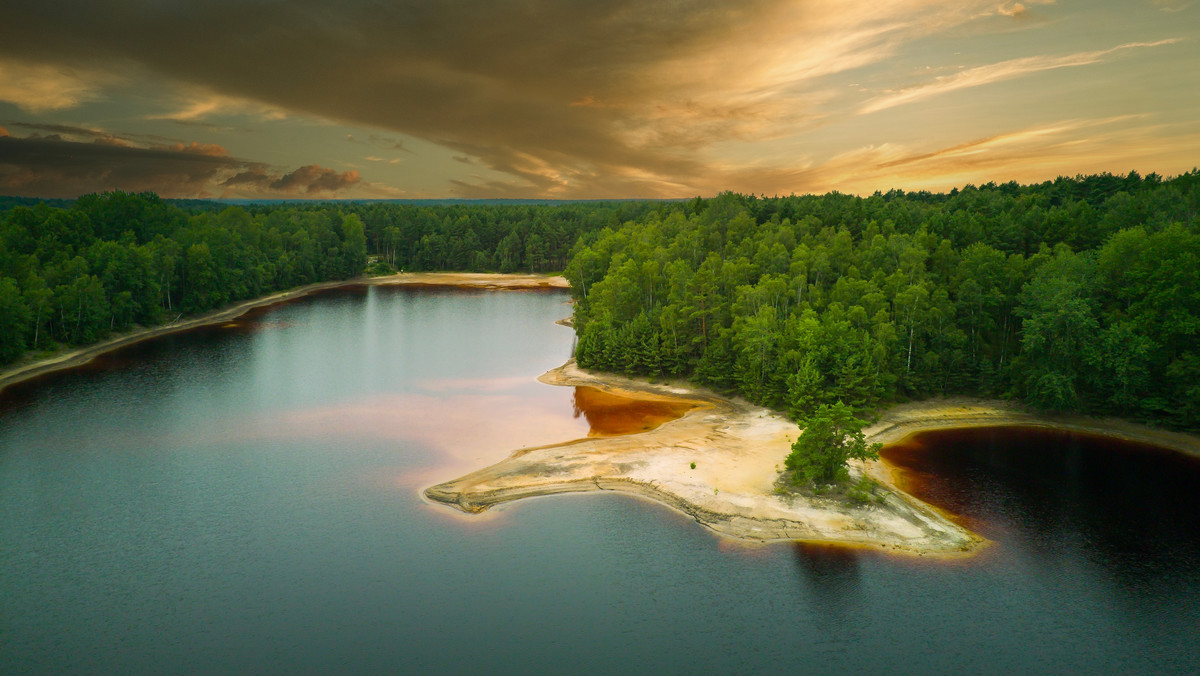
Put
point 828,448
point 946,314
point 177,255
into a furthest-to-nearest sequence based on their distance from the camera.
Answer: point 177,255
point 946,314
point 828,448

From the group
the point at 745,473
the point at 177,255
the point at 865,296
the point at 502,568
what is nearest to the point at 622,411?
the point at 745,473

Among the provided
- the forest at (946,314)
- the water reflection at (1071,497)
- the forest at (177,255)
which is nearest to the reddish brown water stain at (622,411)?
the forest at (946,314)

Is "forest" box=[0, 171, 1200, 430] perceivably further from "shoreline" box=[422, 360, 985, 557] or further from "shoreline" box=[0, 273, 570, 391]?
"shoreline" box=[422, 360, 985, 557]

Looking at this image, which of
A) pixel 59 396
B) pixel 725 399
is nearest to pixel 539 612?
pixel 725 399

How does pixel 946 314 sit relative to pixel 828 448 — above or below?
above

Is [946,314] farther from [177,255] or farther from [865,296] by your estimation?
[177,255]

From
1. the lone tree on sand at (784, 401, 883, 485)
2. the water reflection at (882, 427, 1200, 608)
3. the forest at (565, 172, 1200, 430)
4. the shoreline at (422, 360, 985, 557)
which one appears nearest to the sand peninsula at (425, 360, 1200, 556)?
the shoreline at (422, 360, 985, 557)
